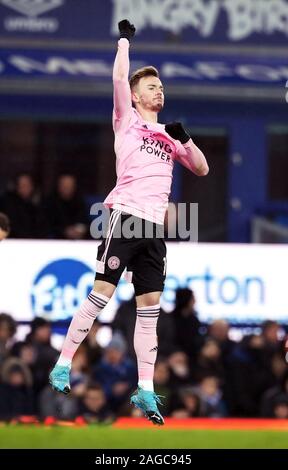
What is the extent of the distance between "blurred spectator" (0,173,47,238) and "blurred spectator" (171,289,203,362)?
6.44ft

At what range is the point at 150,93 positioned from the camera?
10.5 meters

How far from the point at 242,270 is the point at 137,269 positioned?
314 inches

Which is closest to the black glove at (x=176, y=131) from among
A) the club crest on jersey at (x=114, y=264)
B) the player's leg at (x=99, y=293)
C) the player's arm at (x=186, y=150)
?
the player's arm at (x=186, y=150)

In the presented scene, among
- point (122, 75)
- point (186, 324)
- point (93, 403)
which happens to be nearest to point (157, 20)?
point (186, 324)

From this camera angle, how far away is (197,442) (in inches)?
394

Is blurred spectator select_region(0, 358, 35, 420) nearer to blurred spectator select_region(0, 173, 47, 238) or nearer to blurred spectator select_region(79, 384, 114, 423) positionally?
blurred spectator select_region(79, 384, 114, 423)

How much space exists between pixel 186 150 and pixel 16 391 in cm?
602

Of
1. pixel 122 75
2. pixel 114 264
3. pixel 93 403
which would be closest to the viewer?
pixel 122 75

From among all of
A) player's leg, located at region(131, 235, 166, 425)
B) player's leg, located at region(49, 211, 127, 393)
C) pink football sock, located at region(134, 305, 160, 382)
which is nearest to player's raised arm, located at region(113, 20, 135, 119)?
player's leg, located at region(49, 211, 127, 393)

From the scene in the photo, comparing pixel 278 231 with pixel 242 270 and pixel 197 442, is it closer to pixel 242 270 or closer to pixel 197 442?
pixel 242 270

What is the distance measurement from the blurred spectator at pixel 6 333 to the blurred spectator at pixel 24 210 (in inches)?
55.4

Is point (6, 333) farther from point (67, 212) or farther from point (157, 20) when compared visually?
point (157, 20)
